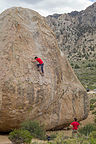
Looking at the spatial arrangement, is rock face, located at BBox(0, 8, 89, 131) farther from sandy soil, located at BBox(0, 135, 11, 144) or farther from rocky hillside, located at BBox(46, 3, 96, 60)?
rocky hillside, located at BBox(46, 3, 96, 60)

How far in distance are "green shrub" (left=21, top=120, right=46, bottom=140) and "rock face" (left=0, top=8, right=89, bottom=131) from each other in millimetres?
348

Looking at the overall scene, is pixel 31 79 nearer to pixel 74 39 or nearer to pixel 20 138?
pixel 20 138

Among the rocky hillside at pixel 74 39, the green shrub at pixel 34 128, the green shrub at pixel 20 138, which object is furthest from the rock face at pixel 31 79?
the rocky hillside at pixel 74 39

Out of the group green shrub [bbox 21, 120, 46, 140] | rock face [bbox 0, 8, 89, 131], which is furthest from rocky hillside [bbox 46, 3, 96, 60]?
green shrub [bbox 21, 120, 46, 140]

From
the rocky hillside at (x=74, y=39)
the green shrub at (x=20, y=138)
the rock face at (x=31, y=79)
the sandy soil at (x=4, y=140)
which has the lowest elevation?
the sandy soil at (x=4, y=140)

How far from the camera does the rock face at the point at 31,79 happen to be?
7742 millimetres

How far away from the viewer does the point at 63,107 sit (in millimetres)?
9711

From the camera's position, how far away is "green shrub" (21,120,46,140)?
7664mm

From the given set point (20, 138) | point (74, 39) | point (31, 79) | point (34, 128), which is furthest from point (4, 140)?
point (74, 39)

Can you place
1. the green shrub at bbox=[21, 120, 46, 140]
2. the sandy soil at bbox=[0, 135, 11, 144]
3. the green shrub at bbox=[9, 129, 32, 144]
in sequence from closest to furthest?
the green shrub at bbox=[9, 129, 32, 144], the sandy soil at bbox=[0, 135, 11, 144], the green shrub at bbox=[21, 120, 46, 140]

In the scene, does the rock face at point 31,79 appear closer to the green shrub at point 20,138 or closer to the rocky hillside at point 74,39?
the green shrub at point 20,138

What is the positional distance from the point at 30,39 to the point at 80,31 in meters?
62.1

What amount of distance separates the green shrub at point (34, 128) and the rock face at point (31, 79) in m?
0.35

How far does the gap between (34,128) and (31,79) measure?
1.95 metres
